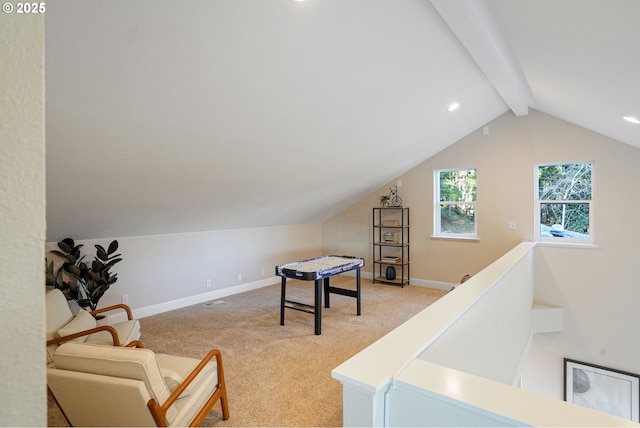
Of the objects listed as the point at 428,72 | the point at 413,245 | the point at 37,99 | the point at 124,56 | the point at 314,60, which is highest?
the point at 428,72

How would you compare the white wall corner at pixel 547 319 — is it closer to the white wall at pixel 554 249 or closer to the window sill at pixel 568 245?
the white wall at pixel 554 249

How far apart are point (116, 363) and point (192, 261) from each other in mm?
3317

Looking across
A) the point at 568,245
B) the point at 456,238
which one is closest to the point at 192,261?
the point at 456,238

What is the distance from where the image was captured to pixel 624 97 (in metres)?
2.82

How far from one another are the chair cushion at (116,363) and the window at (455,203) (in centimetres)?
511

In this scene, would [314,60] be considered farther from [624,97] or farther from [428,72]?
[624,97]

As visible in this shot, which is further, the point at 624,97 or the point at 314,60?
the point at 624,97

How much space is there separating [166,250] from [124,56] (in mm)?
3238

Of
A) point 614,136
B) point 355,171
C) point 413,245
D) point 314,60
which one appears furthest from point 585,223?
point 314,60

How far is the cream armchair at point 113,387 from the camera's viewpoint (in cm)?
169

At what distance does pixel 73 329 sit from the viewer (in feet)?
8.35

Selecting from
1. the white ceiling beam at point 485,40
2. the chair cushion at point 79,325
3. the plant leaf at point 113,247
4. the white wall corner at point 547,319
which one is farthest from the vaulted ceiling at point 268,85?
the white wall corner at point 547,319

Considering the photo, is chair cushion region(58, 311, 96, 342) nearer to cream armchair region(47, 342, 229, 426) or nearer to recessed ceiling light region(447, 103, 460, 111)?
cream armchair region(47, 342, 229, 426)

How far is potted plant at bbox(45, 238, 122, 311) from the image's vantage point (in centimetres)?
349
